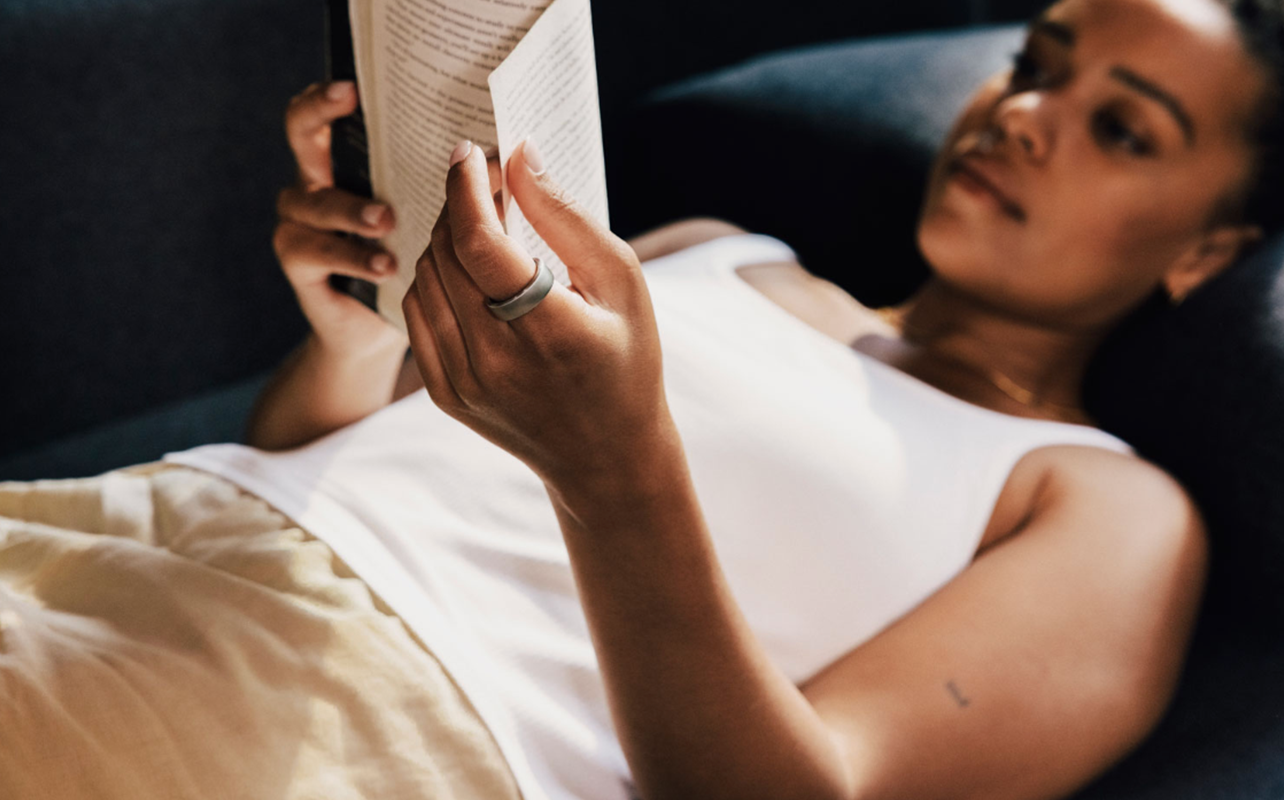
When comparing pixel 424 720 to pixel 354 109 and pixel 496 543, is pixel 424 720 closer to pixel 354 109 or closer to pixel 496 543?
pixel 496 543

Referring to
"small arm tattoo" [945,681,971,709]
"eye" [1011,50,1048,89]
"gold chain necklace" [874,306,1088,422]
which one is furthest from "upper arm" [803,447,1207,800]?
"eye" [1011,50,1048,89]

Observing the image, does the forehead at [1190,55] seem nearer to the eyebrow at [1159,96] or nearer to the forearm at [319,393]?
the eyebrow at [1159,96]

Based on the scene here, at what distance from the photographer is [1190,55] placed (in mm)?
942

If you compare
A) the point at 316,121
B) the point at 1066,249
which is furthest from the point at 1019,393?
the point at 316,121

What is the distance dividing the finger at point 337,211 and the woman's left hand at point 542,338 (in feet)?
0.63

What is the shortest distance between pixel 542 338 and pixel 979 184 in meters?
0.75

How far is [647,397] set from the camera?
0.50 m

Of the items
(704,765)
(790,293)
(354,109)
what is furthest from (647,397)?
(790,293)

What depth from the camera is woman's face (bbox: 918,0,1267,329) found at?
953 millimetres

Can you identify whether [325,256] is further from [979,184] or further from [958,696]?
[979,184]

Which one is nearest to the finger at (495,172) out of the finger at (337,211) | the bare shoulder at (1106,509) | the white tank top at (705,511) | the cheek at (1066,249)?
the finger at (337,211)

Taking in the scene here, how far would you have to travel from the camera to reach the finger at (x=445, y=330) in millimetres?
483

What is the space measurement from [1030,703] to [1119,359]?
520 millimetres

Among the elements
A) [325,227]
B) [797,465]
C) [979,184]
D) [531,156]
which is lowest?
[797,465]
